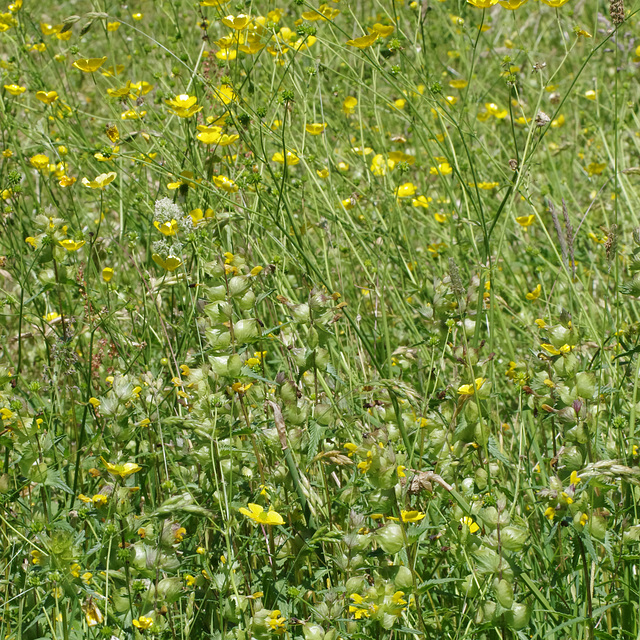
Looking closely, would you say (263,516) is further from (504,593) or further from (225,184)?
(225,184)

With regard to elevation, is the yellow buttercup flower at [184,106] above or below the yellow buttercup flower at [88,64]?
below

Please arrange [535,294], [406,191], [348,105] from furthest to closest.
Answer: [348,105], [406,191], [535,294]

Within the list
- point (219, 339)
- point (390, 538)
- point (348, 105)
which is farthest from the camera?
point (348, 105)

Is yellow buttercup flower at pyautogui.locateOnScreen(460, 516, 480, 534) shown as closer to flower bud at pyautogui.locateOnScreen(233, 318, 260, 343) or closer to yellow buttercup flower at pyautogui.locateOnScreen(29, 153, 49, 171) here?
flower bud at pyautogui.locateOnScreen(233, 318, 260, 343)

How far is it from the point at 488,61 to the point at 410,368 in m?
3.03

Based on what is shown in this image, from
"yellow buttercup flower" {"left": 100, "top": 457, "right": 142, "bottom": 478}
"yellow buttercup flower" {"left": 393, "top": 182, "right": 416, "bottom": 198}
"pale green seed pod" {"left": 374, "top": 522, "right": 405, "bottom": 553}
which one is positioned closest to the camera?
"pale green seed pod" {"left": 374, "top": 522, "right": 405, "bottom": 553}

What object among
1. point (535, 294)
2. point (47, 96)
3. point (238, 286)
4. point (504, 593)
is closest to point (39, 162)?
point (47, 96)

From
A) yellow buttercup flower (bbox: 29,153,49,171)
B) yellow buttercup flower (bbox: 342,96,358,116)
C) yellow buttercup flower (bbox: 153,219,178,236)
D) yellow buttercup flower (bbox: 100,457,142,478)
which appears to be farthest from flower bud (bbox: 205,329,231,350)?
yellow buttercup flower (bbox: 342,96,358,116)

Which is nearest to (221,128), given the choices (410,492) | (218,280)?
(218,280)

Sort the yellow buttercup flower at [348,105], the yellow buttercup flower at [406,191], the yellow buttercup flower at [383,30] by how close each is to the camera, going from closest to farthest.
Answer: the yellow buttercup flower at [383,30] < the yellow buttercup flower at [406,191] < the yellow buttercup flower at [348,105]

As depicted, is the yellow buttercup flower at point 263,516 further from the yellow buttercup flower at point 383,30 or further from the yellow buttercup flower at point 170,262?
the yellow buttercup flower at point 383,30

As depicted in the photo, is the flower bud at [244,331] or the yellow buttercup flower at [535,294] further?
the yellow buttercup flower at [535,294]

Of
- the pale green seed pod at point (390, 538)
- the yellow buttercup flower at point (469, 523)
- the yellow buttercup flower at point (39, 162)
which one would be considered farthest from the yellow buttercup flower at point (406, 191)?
the pale green seed pod at point (390, 538)

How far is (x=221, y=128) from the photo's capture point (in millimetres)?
2018
